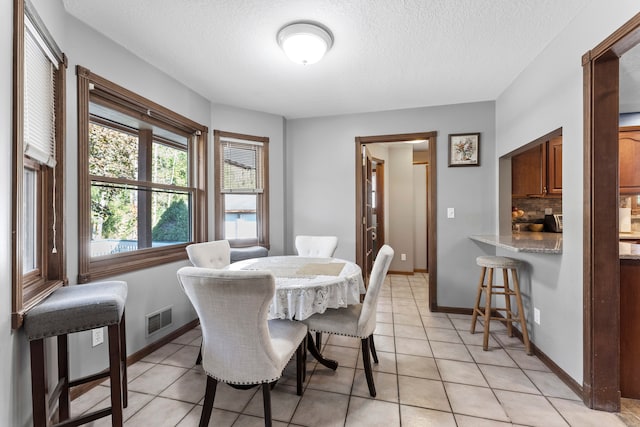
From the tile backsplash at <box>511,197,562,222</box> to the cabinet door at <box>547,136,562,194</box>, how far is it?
573 millimetres

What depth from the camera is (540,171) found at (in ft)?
11.4

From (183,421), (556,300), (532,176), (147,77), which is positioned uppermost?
(147,77)

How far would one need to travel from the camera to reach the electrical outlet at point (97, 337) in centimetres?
193

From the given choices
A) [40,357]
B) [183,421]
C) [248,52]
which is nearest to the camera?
[40,357]

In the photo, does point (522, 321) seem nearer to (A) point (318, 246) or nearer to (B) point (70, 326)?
(A) point (318, 246)

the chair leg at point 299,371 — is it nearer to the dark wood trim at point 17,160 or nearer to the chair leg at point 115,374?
the chair leg at point 115,374

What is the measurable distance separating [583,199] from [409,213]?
3.52 meters

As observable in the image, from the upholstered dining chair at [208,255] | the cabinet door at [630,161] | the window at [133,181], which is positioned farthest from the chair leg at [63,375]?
the cabinet door at [630,161]

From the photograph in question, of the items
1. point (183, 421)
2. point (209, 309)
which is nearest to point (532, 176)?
Result: point (209, 309)

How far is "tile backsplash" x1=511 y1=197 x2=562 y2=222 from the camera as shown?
3.94 metres

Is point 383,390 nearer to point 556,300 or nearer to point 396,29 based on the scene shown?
point 556,300

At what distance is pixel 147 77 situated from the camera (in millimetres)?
2400

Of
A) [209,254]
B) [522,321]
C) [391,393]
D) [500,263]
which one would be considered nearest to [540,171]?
[500,263]

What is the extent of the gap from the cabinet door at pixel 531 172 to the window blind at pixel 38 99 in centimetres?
437
